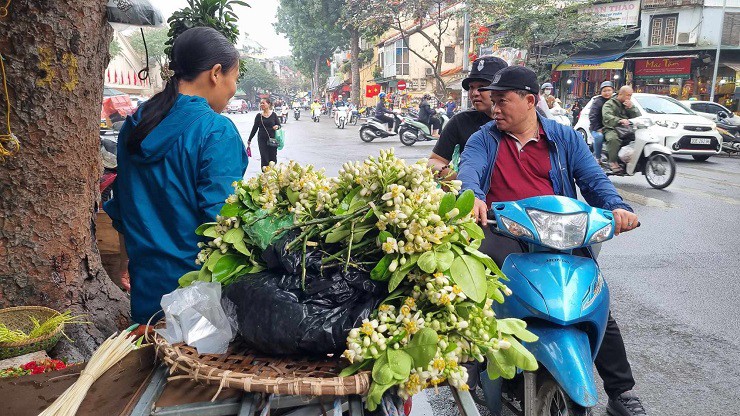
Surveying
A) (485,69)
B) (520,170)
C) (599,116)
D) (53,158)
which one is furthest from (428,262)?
(599,116)

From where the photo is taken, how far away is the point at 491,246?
262cm

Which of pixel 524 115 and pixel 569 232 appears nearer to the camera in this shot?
pixel 569 232

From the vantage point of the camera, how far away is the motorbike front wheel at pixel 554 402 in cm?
214

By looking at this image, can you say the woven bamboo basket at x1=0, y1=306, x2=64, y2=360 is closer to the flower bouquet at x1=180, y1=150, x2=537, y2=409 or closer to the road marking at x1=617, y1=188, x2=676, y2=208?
the flower bouquet at x1=180, y1=150, x2=537, y2=409

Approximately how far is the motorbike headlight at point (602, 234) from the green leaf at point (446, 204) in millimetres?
993

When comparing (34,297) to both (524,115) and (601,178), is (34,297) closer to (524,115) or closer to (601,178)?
(524,115)

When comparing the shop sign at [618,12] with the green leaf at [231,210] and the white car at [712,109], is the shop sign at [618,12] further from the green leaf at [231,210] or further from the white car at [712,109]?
the green leaf at [231,210]

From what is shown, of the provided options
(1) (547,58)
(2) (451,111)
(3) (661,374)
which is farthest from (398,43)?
(3) (661,374)

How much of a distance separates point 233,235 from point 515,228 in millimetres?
1149

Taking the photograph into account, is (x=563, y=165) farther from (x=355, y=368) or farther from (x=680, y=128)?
(x=680, y=128)

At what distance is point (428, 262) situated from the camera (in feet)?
4.48

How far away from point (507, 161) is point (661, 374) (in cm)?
169

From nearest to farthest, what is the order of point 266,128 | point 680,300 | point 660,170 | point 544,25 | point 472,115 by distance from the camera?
point 472,115 → point 680,300 → point 660,170 → point 266,128 → point 544,25

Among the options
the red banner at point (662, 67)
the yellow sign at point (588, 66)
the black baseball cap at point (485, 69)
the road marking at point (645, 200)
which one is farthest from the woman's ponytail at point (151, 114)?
the red banner at point (662, 67)
